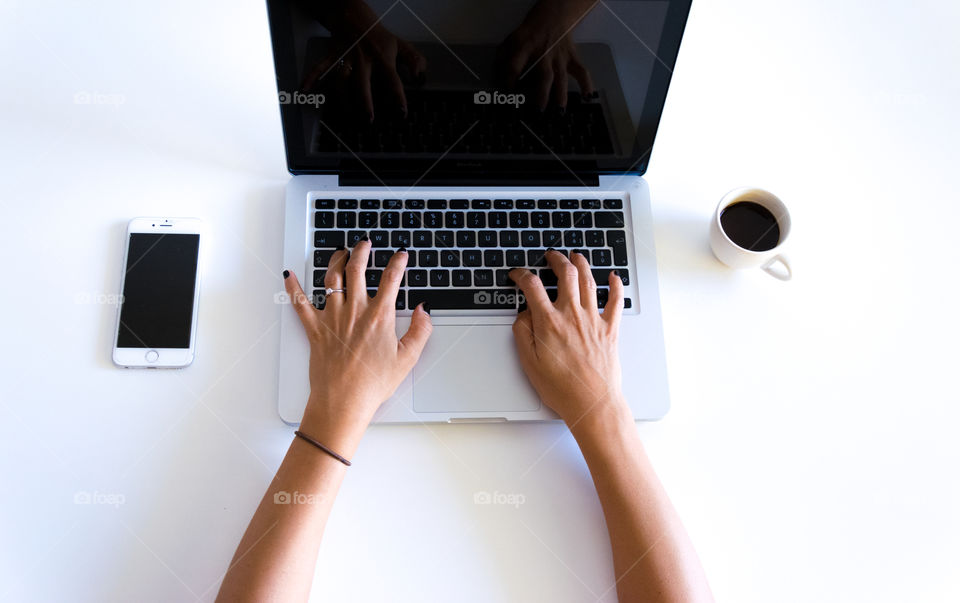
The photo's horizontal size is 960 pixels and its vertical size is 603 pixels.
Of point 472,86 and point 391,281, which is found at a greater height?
point 472,86

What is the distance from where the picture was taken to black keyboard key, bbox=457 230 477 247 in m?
0.82

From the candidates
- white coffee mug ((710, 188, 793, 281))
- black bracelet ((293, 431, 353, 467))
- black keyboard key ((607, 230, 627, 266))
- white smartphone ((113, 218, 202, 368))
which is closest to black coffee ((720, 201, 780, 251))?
white coffee mug ((710, 188, 793, 281))

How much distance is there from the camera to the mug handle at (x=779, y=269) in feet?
2.64

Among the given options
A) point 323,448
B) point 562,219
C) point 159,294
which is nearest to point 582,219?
point 562,219

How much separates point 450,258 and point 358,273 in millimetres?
119

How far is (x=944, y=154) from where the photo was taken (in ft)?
3.06

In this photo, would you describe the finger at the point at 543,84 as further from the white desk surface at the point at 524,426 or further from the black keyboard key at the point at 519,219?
the white desk surface at the point at 524,426

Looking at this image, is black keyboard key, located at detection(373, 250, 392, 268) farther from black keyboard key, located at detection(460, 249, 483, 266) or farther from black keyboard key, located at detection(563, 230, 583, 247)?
black keyboard key, located at detection(563, 230, 583, 247)

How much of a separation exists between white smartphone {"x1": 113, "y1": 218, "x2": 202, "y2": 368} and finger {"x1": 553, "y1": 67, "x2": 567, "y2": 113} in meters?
0.49

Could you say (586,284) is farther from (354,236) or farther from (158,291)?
(158,291)

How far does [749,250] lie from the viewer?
0.82m

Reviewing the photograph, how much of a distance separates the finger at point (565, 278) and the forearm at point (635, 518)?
144mm

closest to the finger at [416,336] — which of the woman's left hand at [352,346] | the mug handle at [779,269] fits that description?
the woman's left hand at [352,346]

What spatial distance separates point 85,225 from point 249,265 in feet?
0.74
